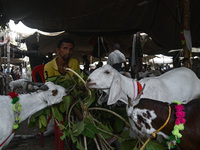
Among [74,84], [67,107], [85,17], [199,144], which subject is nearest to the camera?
[199,144]

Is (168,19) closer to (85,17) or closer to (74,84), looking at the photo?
(85,17)

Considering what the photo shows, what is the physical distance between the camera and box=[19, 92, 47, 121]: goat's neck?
7.27 ft

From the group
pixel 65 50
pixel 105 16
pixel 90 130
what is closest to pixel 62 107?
pixel 90 130

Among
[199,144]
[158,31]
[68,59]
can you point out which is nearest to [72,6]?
[68,59]

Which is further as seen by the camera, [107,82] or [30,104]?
[30,104]

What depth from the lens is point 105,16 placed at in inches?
171

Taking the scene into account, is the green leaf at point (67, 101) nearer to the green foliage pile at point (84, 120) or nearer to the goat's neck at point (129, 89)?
the green foliage pile at point (84, 120)

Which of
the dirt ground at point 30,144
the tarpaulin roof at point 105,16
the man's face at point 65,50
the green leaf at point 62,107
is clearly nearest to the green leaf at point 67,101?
the green leaf at point 62,107

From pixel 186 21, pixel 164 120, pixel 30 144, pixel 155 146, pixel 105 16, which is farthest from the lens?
pixel 105 16

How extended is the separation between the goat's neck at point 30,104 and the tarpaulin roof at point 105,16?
5.68 ft

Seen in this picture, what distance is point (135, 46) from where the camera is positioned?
17.7ft

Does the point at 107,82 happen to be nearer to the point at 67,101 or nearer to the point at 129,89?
the point at 129,89

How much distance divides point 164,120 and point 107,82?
83 cm

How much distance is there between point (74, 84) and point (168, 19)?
11.0 feet
